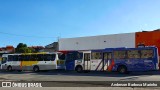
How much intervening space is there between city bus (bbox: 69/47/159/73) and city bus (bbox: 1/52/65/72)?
2.26 metres

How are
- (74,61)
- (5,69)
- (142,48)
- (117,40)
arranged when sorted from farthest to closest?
(117,40) → (5,69) → (74,61) → (142,48)

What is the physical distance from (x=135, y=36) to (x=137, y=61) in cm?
1440

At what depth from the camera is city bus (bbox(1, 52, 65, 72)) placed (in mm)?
37669

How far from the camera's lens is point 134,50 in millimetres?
30578

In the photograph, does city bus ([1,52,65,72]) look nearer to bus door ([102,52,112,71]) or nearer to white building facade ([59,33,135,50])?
bus door ([102,52,112,71])

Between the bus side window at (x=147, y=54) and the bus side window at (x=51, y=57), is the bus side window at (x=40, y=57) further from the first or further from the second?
the bus side window at (x=147, y=54)

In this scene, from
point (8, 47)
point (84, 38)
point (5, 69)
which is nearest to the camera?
point (5, 69)

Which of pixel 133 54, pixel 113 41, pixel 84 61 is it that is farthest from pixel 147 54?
pixel 113 41

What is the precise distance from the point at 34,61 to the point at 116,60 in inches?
479

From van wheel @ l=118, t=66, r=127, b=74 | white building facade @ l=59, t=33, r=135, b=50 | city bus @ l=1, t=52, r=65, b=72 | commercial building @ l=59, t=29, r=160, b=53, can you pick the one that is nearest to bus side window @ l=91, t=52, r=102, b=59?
van wheel @ l=118, t=66, r=127, b=74

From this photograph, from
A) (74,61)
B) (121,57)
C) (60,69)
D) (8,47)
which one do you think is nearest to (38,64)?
(60,69)

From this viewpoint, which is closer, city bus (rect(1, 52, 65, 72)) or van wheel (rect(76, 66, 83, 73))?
van wheel (rect(76, 66, 83, 73))

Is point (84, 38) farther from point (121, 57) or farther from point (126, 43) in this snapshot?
point (121, 57)

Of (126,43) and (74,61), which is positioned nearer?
(74,61)
